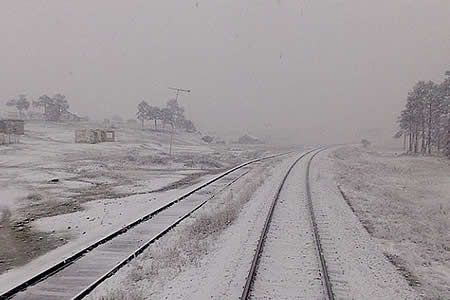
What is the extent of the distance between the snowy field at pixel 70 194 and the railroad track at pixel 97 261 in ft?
2.90

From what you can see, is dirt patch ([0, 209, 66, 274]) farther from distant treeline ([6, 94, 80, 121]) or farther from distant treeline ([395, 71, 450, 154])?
distant treeline ([6, 94, 80, 121])

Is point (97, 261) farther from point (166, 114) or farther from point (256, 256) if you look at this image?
point (166, 114)

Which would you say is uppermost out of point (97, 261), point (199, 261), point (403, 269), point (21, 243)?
point (403, 269)

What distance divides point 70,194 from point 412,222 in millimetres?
20904

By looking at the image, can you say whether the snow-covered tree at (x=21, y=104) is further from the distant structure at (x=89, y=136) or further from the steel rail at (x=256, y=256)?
the steel rail at (x=256, y=256)

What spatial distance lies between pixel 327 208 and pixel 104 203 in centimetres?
1269

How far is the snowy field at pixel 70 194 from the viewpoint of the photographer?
16406mm

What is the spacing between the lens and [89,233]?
17375 millimetres

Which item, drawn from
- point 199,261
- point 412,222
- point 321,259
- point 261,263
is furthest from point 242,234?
point 412,222

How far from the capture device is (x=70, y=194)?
91.2 feet

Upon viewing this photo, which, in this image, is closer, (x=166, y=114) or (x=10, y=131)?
(x=10, y=131)

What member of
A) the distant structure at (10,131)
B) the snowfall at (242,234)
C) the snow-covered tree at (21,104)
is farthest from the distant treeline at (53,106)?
→ the snowfall at (242,234)

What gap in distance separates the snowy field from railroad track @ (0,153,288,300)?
0.88 meters

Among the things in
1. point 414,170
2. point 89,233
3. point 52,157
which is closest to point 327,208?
point 89,233
